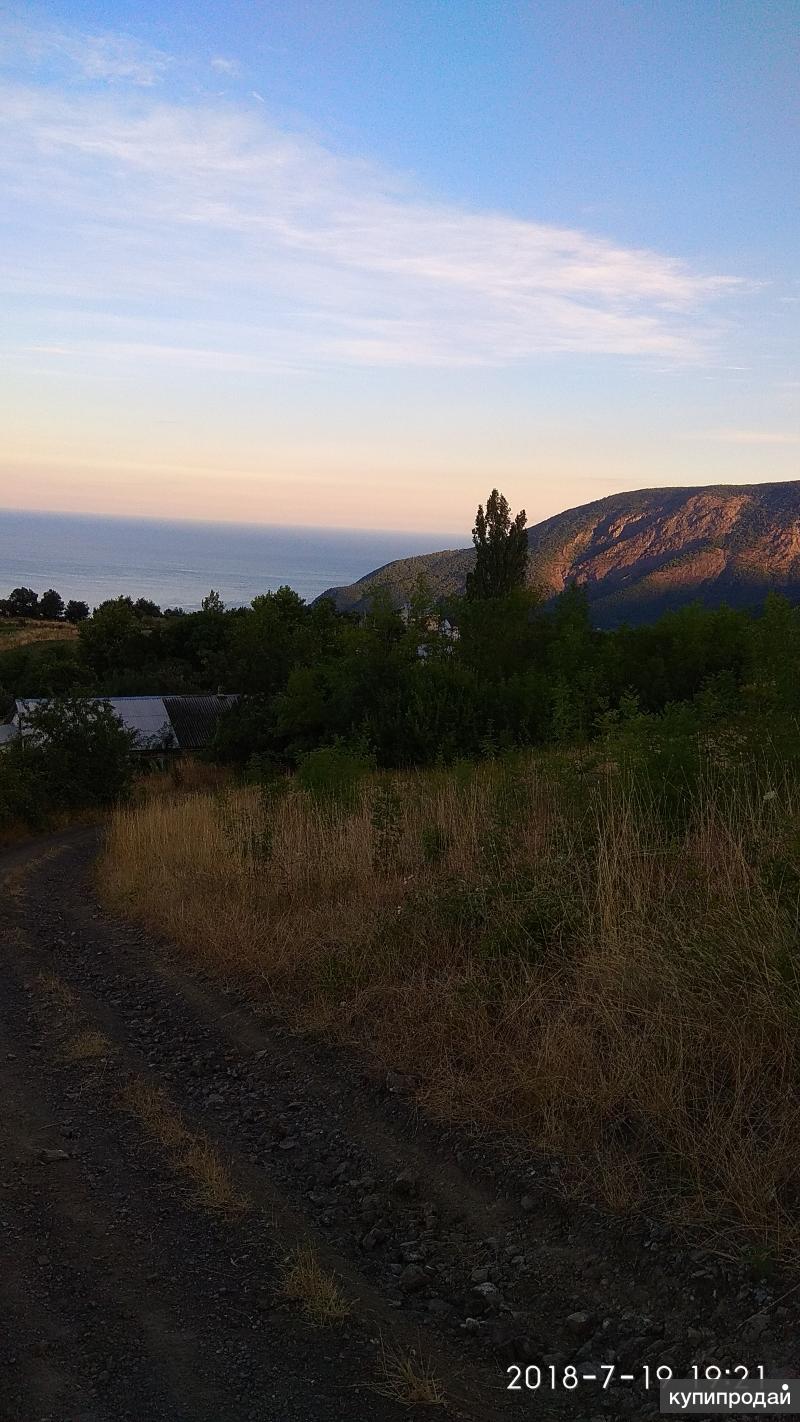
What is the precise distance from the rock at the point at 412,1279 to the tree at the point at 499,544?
40588mm

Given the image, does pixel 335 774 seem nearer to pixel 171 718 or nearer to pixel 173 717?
pixel 171 718

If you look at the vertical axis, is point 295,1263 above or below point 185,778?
above

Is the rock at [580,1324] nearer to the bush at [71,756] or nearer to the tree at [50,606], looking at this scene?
the bush at [71,756]

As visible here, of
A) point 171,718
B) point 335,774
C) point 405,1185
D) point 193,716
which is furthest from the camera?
point 193,716

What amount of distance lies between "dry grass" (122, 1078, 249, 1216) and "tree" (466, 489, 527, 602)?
3926cm

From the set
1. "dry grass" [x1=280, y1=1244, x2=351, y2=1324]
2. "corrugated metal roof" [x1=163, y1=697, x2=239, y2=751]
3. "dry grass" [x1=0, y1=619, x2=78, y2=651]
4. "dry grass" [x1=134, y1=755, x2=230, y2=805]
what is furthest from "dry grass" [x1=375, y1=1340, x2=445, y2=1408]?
"dry grass" [x1=0, y1=619, x2=78, y2=651]

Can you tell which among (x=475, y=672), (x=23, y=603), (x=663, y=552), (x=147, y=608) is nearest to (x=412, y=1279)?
(x=475, y=672)

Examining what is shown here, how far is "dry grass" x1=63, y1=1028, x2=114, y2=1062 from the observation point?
18.3ft

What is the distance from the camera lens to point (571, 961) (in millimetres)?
5000

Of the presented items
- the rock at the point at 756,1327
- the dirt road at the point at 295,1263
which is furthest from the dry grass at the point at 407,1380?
the rock at the point at 756,1327

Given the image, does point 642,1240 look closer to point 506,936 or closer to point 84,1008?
point 506,936

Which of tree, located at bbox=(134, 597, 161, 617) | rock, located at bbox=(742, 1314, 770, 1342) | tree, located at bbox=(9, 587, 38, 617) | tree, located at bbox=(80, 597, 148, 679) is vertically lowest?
rock, located at bbox=(742, 1314, 770, 1342)

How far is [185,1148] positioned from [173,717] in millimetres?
40379

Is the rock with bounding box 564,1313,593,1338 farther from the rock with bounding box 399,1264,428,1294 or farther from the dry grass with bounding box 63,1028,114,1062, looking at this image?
the dry grass with bounding box 63,1028,114,1062
